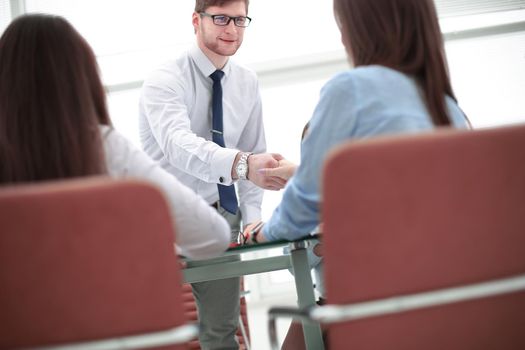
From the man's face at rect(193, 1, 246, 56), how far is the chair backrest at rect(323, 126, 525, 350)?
77.9 inches

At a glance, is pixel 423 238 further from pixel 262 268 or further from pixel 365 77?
pixel 262 268

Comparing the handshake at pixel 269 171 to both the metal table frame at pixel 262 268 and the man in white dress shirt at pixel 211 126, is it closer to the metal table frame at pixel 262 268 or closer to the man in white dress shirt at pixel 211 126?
the man in white dress shirt at pixel 211 126

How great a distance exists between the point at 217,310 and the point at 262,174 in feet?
2.06

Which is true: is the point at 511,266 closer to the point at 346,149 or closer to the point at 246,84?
the point at 346,149

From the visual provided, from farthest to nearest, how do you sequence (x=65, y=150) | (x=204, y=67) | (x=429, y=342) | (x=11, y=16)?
(x=11, y=16) → (x=204, y=67) → (x=65, y=150) → (x=429, y=342)

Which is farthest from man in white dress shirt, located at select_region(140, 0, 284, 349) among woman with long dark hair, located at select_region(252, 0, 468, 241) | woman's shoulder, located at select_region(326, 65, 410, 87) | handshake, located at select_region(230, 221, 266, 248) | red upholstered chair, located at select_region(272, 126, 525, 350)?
red upholstered chair, located at select_region(272, 126, 525, 350)

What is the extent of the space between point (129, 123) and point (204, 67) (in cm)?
152

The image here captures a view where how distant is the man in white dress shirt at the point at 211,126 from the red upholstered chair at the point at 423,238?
4.57 feet

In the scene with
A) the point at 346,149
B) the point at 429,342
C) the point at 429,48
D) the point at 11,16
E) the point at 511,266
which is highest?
the point at 11,16

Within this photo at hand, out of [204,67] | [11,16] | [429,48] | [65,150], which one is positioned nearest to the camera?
[65,150]

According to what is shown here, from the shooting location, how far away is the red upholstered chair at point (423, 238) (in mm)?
1115

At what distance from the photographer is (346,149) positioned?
108 cm

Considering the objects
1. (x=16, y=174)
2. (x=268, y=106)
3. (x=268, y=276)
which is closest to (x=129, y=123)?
(x=268, y=106)

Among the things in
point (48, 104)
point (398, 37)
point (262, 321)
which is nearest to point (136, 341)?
point (48, 104)
